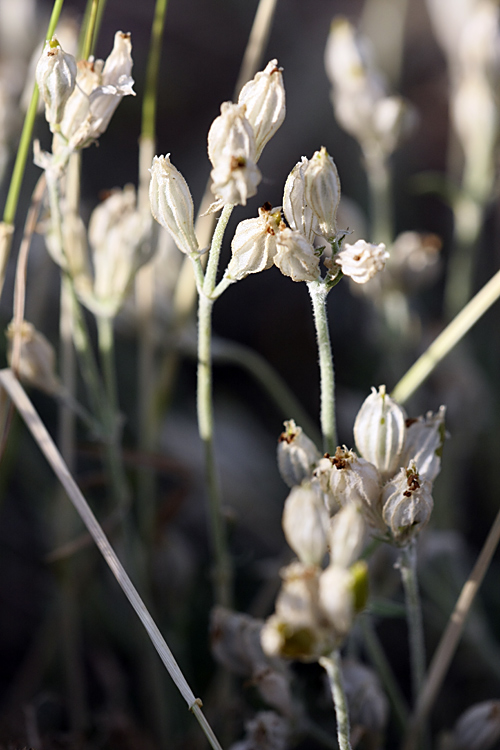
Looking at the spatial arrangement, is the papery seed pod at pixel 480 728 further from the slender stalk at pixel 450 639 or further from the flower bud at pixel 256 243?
the flower bud at pixel 256 243

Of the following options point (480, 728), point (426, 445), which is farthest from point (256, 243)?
point (480, 728)

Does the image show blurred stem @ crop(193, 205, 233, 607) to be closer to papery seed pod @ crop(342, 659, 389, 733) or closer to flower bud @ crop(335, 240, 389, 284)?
flower bud @ crop(335, 240, 389, 284)

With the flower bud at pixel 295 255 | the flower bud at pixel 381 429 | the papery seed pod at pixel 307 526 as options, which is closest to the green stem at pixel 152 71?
the flower bud at pixel 295 255

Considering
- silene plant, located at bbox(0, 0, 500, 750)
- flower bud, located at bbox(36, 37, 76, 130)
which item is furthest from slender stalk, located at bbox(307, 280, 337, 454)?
flower bud, located at bbox(36, 37, 76, 130)

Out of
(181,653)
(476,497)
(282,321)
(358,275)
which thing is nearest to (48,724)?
(181,653)

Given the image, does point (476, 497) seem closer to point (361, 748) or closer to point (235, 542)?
point (235, 542)
